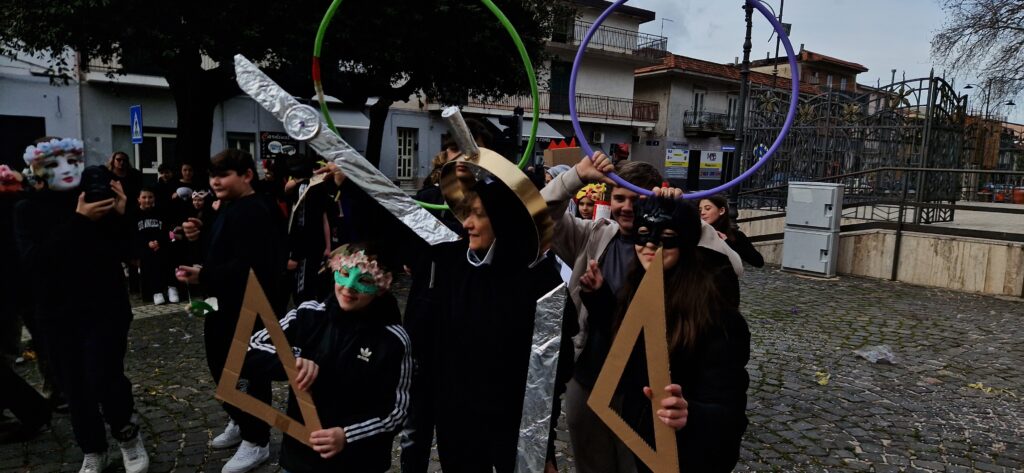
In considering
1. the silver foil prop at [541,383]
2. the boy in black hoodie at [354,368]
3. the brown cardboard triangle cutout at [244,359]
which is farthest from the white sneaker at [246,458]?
the silver foil prop at [541,383]

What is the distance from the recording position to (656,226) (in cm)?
218

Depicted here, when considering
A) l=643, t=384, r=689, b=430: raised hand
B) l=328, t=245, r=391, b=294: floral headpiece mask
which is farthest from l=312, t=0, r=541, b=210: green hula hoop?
l=643, t=384, r=689, b=430: raised hand

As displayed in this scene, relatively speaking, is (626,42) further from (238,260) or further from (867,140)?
(238,260)

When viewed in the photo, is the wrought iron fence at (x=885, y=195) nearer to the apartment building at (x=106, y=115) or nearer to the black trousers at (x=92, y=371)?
the black trousers at (x=92, y=371)

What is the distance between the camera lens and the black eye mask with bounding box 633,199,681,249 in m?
2.17

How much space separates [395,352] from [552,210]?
886 mm

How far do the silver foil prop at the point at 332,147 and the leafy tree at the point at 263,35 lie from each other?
6971mm

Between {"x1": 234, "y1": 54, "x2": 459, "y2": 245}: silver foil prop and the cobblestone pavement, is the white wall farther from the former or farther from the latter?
{"x1": 234, "y1": 54, "x2": 459, "y2": 245}: silver foil prop

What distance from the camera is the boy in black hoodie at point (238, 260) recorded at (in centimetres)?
348

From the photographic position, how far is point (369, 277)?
250 cm

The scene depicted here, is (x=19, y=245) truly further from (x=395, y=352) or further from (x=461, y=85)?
(x=461, y=85)

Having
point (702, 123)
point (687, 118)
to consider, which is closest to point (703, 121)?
point (702, 123)

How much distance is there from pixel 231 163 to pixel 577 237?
204 cm

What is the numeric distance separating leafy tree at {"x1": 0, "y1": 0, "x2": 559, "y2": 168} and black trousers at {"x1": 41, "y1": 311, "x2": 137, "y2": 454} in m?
6.50
